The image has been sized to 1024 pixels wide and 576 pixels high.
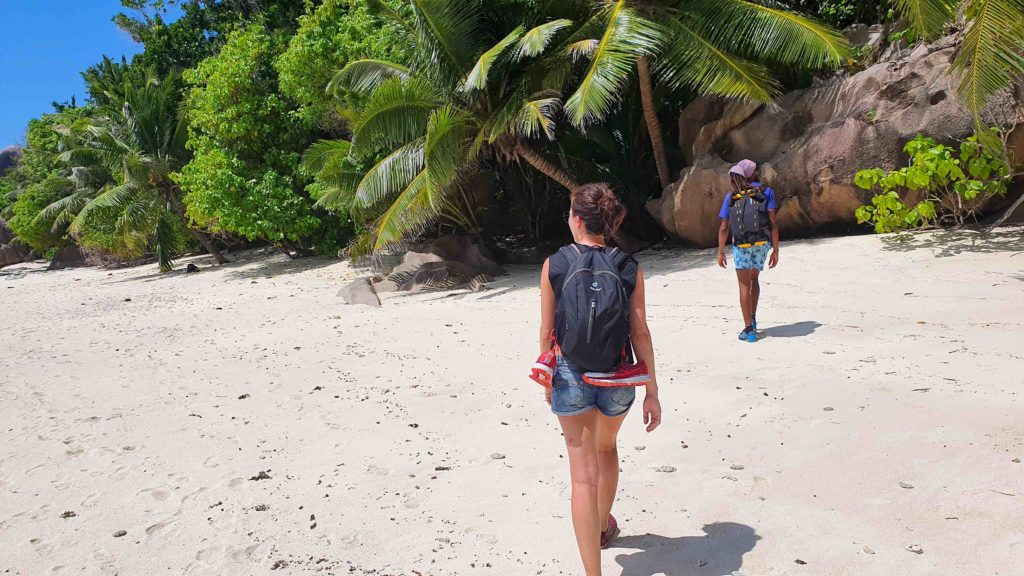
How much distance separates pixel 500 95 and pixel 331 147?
4259 millimetres

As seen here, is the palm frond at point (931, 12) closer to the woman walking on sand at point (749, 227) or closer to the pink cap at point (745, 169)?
the woman walking on sand at point (749, 227)

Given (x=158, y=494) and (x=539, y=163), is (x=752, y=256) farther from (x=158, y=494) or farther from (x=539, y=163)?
(x=539, y=163)

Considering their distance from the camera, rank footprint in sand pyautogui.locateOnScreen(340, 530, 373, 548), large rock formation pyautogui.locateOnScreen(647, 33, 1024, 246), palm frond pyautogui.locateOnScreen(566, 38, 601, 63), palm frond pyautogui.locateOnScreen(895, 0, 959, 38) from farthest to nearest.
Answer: palm frond pyautogui.locateOnScreen(566, 38, 601, 63), large rock formation pyautogui.locateOnScreen(647, 33, 1024, 246), palm frond pyautogui.locateOnScreen(895, 0, 959, 38), footprint in sand pyautogui.locateOnScreen(340, 530, 373, 548)

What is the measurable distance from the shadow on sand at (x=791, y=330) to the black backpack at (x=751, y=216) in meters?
0.92

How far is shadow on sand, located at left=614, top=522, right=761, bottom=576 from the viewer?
3041 mm

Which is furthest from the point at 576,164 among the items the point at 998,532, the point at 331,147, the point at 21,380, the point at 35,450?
the point at 998,532

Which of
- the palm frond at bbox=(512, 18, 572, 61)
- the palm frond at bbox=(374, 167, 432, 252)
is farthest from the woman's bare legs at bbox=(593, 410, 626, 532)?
the palm frond at bbox=(374, 167, 432, 252)

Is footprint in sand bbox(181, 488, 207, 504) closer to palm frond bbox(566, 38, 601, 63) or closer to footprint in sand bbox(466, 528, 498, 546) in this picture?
footprint in sand bbox(466, 528, 498, 546)

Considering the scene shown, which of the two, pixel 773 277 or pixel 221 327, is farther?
pixel 221 327

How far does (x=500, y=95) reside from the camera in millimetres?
12180

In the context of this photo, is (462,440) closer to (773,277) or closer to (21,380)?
(773,277)

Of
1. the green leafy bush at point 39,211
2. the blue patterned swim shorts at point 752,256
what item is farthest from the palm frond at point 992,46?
the green leafy bush at point 39,211

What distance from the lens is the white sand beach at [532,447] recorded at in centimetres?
328

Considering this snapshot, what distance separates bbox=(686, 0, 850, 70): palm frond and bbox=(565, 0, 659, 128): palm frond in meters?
1.19
